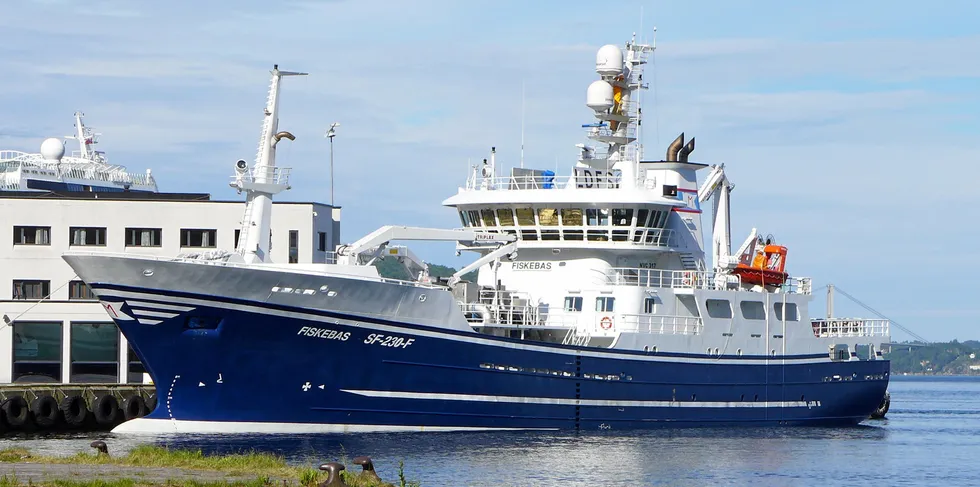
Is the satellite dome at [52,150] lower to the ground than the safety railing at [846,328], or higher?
higher

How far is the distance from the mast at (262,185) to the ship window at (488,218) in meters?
7.25

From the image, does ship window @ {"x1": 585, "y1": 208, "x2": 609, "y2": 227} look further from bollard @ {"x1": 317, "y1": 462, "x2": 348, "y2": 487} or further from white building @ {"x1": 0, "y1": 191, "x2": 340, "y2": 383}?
bollard @ {"x1": 317, "y1": 462, "x2": 348, "y2": 487}

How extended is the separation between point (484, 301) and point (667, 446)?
21.0 ft

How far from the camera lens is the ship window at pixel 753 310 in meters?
44.1

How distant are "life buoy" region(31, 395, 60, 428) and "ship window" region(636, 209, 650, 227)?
1673cm

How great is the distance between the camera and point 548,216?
40656 mm

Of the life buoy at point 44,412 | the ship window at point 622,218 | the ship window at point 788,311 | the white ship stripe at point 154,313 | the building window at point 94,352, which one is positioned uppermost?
the ship window at point 622,218

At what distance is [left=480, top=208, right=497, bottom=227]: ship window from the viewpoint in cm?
4128

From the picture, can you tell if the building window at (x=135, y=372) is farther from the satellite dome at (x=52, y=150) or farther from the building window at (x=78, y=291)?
the satellite dome at (x=52, y=150)

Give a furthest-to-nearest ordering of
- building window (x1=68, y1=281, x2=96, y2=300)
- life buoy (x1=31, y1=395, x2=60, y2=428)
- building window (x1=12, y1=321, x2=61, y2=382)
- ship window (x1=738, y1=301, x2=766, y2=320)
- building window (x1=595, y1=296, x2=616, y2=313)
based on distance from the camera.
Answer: building window (x1=68, y1=281, x2=96, y2=300), building window (x1=12, y1=321, x2=61, y2=382), ship window (x1=738, y1=301, x2=766, y2=320), building window (x1=595, y1=296, x2=616, y2=313), life buoy (x1=31, y1=395, x2=60, y2=428)

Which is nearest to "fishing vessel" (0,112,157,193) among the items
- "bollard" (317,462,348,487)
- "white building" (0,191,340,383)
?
"white building" (0,191,340,383)

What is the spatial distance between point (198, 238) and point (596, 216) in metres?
15.1

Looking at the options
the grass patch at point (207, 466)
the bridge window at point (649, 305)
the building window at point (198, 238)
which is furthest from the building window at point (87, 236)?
the grass patch at point (207, 466)

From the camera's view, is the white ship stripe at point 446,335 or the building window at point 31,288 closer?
the white ship stripe at point 446,335
